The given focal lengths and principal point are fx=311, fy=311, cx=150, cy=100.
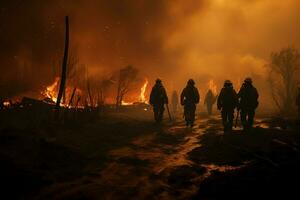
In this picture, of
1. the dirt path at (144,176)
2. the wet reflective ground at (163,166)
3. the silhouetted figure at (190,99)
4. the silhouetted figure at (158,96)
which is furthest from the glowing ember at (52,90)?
the dirt path at (144,176)

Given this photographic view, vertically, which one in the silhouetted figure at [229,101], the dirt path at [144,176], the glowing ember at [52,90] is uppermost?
the glowing ember at [52,90]

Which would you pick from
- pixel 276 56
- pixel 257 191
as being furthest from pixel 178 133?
pixel 276 56

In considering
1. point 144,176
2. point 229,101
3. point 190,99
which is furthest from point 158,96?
point 144,176

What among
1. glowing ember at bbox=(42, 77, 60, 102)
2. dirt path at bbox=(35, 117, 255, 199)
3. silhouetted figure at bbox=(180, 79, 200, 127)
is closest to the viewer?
dirt path at bbox=(35, 117, 255, 199)

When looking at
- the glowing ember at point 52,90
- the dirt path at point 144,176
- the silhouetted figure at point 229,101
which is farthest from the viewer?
the glowing ember at point 52,90

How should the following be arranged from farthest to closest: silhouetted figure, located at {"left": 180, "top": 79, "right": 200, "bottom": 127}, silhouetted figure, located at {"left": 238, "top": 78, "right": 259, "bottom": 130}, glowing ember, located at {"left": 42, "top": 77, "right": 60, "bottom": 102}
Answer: glowing ember, located at {"left": 42, "top": 77, "right": 60, "bottom": 102}
silhouetted figure, located at {"left": 180, "top": 79, "right": 200, "bottom": 127}
silhouetted figure, located at {"left": 238, "top": 78, "right": 259, "bottom": 130}

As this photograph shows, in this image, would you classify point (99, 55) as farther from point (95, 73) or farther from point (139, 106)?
point (139, 106)

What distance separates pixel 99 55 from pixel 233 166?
1566 inches

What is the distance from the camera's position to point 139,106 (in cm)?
3606

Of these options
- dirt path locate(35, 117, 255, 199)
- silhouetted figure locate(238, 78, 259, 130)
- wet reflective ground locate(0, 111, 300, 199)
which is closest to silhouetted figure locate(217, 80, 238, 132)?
silhouetted figure locate(238, 78, 259, 130)

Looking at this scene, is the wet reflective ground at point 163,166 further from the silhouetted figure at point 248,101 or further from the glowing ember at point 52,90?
the glowing ember at point 52,90

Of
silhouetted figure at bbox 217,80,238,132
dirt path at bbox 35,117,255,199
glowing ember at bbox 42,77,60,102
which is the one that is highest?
glowing ember at bbox 42,77,60,102

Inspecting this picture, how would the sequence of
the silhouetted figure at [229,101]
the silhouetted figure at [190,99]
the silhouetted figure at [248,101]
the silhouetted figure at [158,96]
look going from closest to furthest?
the silhouetted figure at [248,101]
the silhouetted figure at [229,101]
the silhouetted figure at [190,99]
the silhouetted figure at [158,96]

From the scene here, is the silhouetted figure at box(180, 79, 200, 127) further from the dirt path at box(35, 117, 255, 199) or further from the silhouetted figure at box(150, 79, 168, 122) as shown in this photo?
the dirt path at box(35, 117, 255, 199)
